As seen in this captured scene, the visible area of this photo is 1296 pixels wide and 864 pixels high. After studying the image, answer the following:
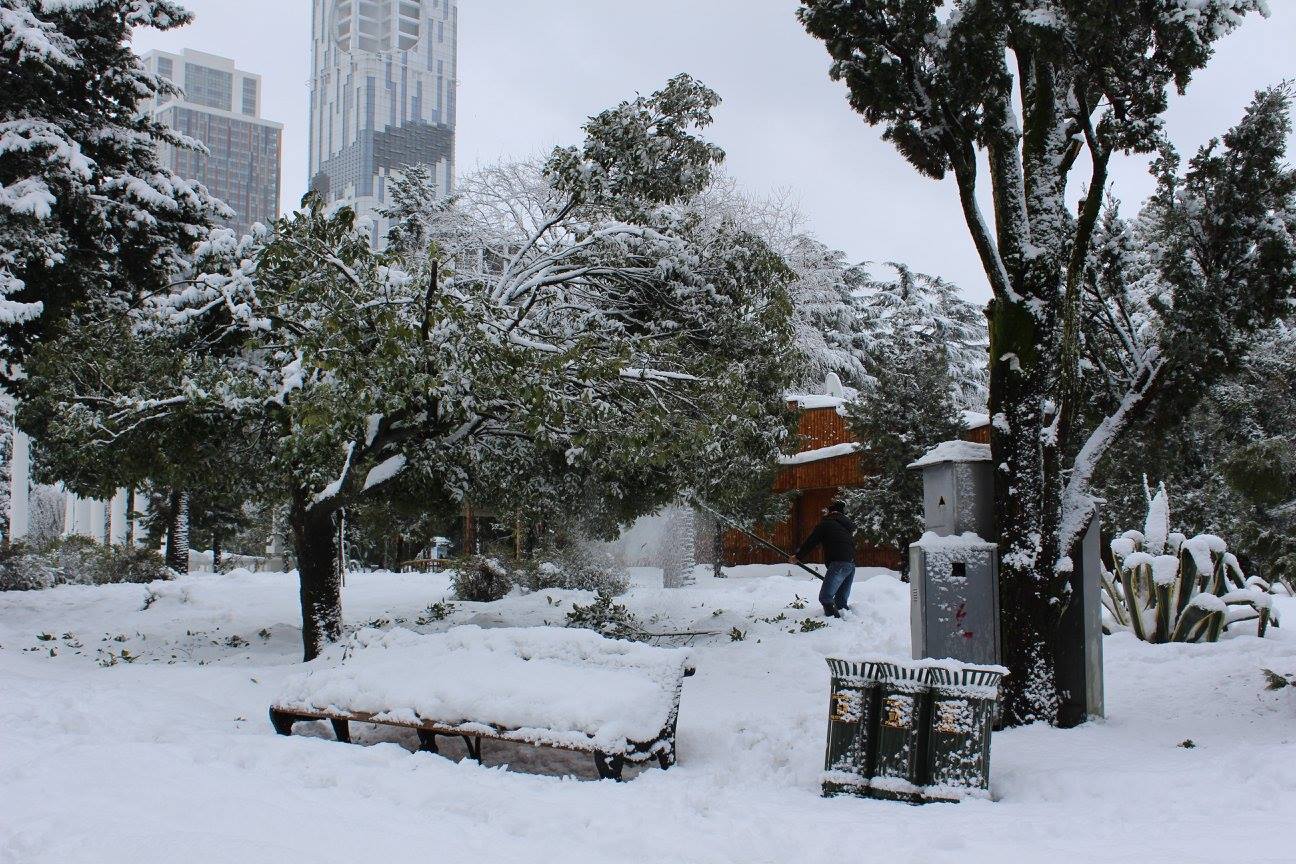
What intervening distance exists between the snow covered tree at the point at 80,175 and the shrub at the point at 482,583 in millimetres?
6770

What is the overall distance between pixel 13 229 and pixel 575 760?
12223 mm

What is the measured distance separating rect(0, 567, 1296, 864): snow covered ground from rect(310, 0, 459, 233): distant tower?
135 meters

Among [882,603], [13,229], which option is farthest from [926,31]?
[13,229]

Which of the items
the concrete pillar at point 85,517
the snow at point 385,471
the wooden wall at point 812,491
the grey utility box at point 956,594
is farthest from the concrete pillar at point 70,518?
the grey utility box at point 956,594

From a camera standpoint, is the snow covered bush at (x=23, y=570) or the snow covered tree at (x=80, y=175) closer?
the snow covered tree at (x=80, y=175)

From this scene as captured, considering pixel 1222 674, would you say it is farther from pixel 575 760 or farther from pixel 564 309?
pixel 564 309

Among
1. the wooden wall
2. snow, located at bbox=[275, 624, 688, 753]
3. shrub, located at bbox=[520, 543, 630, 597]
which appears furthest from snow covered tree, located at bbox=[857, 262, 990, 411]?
snow, located at bbox=[275, 624, 688, 753]

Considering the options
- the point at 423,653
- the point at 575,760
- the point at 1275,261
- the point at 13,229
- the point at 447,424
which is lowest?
the point at 575,760

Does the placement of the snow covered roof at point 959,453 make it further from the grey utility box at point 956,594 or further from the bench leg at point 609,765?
the bench leg at point 609,765

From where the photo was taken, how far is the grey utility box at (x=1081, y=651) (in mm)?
7789

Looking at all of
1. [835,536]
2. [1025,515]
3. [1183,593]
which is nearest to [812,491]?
[835,536]

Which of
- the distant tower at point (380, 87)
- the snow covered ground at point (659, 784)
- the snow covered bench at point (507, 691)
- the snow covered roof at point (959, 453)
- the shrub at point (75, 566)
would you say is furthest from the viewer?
the distant tower at point (380, 87)

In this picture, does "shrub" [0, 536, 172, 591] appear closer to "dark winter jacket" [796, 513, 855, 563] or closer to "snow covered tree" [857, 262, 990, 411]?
"dark winter jacket" [796, 513, 855, 563]

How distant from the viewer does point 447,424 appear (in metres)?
10.5
